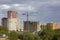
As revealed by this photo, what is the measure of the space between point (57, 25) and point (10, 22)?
2114cm

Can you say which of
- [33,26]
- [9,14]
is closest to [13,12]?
[9,14]

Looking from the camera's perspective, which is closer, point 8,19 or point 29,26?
point 29,26

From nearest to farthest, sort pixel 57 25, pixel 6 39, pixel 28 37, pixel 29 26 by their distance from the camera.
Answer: pixel 6 39 < pixel 28 37 < pixel 29 26 < pixel 57 25

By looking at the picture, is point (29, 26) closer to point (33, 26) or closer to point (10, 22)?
point (33, 26)

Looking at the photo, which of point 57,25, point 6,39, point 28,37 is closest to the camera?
point 6,39

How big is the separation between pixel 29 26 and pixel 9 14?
20.2m

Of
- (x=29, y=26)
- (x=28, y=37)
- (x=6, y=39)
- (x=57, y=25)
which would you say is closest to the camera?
(x=6, y=39)

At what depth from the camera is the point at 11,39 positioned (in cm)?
5947

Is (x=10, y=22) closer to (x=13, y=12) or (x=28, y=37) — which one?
(x=13, y=12)

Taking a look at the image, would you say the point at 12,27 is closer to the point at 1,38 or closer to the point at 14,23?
the point at 14,23

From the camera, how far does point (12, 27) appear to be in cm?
12581

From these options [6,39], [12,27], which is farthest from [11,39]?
[12,27]

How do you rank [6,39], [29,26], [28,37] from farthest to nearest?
1. [29,26]
2. [28,37]
3. [6,39]

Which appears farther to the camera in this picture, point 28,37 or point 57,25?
point 57,25
